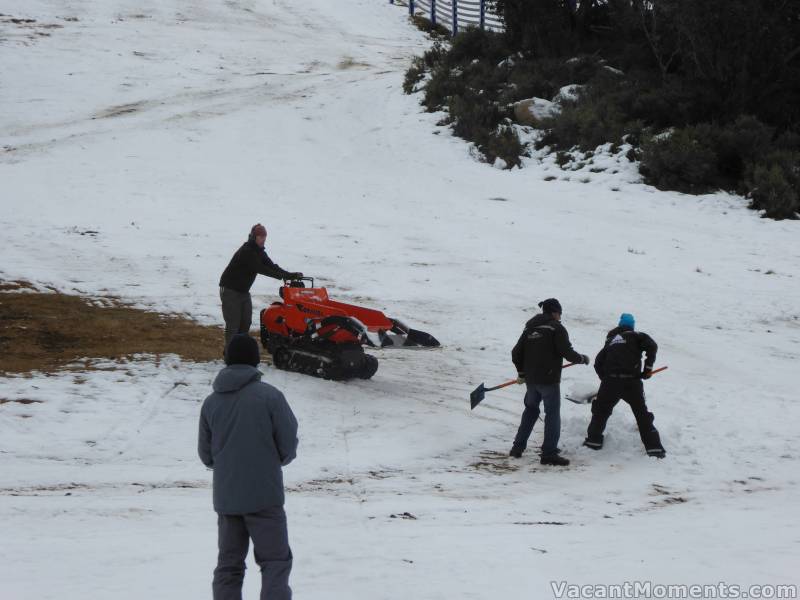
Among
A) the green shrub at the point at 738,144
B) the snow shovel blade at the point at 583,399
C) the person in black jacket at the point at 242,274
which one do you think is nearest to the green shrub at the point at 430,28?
the green shrub at the point at 738,144

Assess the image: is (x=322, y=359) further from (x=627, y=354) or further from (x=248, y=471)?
(x=248, y=471)

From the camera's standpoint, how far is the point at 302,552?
587 centimetres

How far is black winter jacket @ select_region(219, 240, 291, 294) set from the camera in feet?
32.5

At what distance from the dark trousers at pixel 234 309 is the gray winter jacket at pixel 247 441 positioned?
540 cm

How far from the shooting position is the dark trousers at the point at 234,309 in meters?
9.97

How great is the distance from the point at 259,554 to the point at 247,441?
0.60 metres

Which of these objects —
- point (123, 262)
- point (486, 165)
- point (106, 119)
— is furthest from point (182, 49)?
point (123, 262)

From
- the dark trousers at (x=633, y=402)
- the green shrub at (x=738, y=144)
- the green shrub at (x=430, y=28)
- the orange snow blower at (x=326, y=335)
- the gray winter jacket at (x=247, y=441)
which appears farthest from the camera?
the green shrub at (x=430, y=28)

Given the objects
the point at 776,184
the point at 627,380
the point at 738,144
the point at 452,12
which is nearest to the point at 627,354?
the point at 627,380

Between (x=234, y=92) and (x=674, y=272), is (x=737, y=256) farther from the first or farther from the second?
(x=234, y=92)

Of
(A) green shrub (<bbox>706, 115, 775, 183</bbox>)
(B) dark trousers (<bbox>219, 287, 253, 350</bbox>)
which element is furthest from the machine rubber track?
(A) green shrub (<bbox>706, 115, 775, 183</bbox>)

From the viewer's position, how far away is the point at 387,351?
11.9 m

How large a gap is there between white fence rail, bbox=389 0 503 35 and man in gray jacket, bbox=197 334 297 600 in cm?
3171

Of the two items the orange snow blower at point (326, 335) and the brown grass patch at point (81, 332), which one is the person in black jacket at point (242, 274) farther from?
the brown grass patch at point (81, 332)
